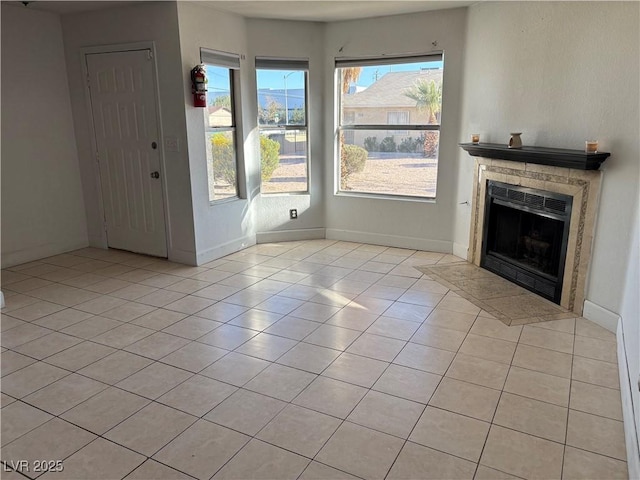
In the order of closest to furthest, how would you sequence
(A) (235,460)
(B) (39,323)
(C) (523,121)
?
(A) (235,460) → (B) (39,323) → (C) (523,121)

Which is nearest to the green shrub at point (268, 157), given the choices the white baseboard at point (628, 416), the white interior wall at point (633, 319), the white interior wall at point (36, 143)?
the white interior wall at point (36, 143)

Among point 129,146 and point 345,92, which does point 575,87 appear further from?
point 129,146

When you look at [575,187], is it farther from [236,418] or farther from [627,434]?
[236,418]

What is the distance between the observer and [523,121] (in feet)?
12.6

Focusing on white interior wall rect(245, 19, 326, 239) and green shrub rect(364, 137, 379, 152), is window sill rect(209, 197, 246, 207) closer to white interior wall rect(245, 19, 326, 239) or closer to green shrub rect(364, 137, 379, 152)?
white interior wall rect(245, 19, 326, 239)

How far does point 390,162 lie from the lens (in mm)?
5082

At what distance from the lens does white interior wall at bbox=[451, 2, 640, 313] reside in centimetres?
297

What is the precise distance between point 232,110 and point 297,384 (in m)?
3.18

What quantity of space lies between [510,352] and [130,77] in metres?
4.01

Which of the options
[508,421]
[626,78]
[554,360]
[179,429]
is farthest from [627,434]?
[626,78]

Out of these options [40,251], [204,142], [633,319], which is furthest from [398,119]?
[40,251]

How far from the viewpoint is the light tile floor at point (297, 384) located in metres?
1.96

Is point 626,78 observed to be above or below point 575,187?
above

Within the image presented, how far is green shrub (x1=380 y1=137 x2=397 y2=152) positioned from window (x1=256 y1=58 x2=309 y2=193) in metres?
0.84
